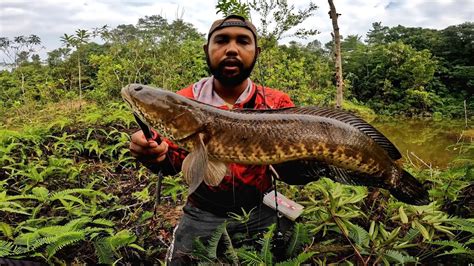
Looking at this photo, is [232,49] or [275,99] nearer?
[232,49]

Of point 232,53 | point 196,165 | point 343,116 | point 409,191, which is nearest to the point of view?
point 196,165

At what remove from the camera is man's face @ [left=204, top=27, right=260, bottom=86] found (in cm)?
222

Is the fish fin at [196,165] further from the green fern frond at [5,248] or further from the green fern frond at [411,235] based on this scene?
the green fern frond at [5,248]

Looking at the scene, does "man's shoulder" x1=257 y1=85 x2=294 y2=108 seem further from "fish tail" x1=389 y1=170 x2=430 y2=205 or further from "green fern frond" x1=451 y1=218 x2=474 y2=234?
"green fern frond" x1=451 y1=218 x2=474 y2=234

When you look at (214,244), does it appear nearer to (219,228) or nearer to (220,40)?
(219,228)

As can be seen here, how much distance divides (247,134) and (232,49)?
2.60ft

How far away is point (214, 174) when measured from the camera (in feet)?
5.20

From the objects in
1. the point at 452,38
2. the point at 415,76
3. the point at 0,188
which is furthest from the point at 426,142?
the point at 452,38

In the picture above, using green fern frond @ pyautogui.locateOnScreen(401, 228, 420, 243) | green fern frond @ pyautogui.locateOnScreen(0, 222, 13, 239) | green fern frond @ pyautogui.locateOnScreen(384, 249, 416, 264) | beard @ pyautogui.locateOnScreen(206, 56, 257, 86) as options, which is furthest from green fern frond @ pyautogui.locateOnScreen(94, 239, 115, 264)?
green fern frond @ pyautogui.locateOnScreen(401, 228, 420, 243)

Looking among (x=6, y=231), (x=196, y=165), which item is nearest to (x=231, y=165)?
(x=196, y=165)

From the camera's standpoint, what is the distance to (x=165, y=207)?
3.62 metres

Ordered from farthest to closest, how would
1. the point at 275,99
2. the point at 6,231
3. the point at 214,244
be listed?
1. the point at 275,99
2. the point at 6,231
3. the point at 214,244

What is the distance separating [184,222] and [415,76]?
34.6m

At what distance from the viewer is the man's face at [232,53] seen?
222cm
